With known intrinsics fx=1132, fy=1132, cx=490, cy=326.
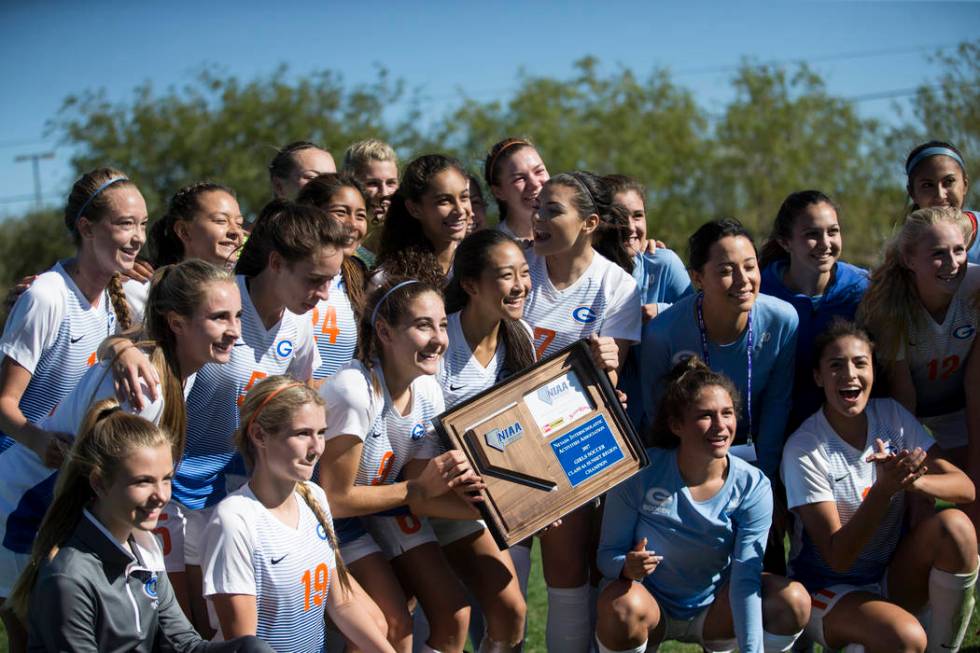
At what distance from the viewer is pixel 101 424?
381 cm

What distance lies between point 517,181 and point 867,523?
258 cm

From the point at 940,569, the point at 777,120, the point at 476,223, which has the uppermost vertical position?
the point at 777,120

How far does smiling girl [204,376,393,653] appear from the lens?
4.08 m

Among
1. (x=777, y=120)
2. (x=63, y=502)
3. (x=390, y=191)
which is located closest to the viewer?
(x=63, y=502)

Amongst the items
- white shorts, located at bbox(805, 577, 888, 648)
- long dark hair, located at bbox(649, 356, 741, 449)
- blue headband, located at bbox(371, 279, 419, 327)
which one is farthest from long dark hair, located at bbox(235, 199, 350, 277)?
white shorts, located at bbox(805, 577, 888, 648)

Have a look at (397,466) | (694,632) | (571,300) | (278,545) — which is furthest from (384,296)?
(694,632)

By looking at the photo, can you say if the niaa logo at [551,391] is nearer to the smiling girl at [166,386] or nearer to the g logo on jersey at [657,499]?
the g logo on jersey at [657,499]

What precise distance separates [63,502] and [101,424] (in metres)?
0.28

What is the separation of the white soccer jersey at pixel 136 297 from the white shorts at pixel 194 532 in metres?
1.01

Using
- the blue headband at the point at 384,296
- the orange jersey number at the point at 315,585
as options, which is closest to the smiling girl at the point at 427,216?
the blue headband at the point at 384,296

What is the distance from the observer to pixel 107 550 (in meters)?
3.73

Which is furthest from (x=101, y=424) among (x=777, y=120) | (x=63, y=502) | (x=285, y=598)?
(x=777, y=120)

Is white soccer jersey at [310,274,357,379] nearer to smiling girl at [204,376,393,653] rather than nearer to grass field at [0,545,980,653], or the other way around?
smiling girl at [204,376,393,653]

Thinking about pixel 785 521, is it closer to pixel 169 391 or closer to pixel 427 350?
pixel 427 350
